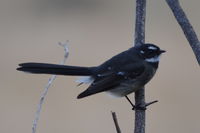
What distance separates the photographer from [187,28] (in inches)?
101

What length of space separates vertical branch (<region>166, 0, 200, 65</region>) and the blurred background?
5847 mm

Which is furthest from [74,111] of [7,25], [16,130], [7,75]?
[7,25]

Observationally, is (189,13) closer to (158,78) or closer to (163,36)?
(163,36)

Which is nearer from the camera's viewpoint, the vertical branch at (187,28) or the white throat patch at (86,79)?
the vertical branch at (187,28)

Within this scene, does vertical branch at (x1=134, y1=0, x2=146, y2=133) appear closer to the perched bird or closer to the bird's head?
the perched bird

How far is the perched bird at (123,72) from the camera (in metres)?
3.99

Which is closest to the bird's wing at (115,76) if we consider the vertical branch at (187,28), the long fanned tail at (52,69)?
the long fanned tail at (52,69)

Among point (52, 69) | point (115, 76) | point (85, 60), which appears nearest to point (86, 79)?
point (115, 76)

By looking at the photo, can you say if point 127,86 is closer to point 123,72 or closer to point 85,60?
point 123,72

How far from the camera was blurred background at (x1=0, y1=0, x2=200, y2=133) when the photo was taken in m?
8.87

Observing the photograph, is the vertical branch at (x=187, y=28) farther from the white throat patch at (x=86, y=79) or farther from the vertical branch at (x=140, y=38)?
the white throat patch at (x=86, y=79)

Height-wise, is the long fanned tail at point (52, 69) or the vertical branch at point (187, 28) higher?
the long fanned tail at point (52, 69)

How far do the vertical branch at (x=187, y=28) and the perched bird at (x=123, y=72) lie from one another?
1240 mm

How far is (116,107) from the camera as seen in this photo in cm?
933
